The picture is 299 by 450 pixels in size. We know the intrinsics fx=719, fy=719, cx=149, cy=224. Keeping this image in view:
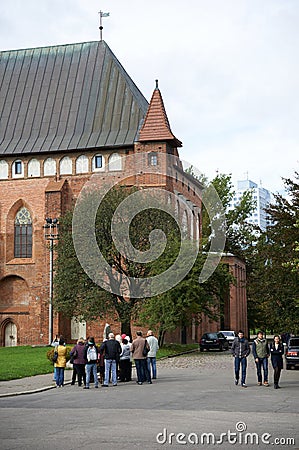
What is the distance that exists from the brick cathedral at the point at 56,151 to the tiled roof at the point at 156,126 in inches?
2.6

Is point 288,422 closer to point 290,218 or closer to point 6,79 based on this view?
point 290,218

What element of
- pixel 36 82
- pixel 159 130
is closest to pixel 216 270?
pixel 159 130

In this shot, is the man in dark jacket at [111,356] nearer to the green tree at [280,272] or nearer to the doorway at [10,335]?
the green tree at [280,272]

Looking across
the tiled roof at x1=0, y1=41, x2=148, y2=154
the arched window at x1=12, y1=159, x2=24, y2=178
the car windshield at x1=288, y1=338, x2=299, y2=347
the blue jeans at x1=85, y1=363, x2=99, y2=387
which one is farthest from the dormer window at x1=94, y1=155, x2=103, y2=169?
the blue jeans at x1=85, y1=363, x2=99, y2=387

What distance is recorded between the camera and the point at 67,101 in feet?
166

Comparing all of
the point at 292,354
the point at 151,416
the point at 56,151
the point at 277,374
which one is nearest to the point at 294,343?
the point at 292,354

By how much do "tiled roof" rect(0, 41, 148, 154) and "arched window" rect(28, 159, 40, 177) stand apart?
83cm

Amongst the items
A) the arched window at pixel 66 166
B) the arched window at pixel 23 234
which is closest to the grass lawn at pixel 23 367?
the arched window at pixel 23 234

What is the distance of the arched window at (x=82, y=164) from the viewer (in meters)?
47.8

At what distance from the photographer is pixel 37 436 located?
35.4 feet

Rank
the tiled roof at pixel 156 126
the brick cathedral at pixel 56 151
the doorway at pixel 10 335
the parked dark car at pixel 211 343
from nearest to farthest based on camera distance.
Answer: the parked dark car at pixel 211 343 < the tiled roof at pixel 156 126 < the brick cathedral at pixel 56 151 < the doorway at pixel 10 335

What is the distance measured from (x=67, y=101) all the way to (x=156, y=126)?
25.6 feet

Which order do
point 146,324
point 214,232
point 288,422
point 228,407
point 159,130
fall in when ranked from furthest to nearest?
point 214,232 < point 159,130 < point 146,324 < point 228,407 < point 288,422

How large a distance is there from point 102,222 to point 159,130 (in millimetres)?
8873
